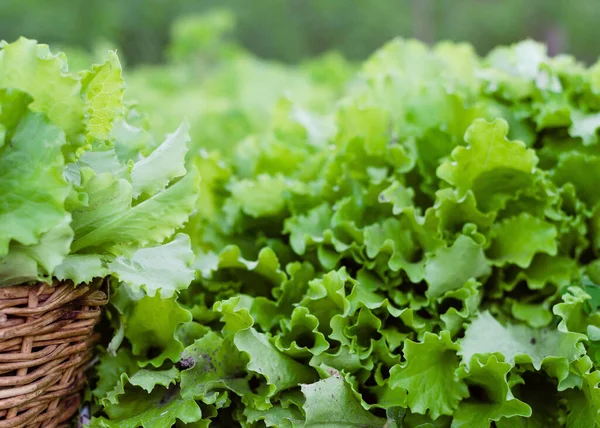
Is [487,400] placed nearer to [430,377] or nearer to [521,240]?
[430,377]

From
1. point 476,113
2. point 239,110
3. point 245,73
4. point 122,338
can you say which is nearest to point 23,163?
point 122,338

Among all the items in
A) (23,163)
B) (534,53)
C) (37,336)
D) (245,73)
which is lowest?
(245,73)

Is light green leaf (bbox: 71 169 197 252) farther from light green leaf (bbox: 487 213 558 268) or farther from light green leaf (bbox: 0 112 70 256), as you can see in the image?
light green leaf (bbox: 487 213 558 268)

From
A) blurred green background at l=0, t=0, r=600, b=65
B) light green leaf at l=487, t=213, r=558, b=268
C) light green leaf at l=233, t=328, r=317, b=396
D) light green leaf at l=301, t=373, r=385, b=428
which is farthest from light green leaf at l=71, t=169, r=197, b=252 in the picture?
blurred green background at l=0, t=0, r=600, b=65

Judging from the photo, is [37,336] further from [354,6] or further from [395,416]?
[354,6]

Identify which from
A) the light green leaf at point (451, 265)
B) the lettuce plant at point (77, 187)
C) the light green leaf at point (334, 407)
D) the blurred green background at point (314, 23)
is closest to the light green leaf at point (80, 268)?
the lettuce plant at point (77, 187)

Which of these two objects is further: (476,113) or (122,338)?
(476,113)

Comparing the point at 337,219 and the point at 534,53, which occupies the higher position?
the point at 534,53
